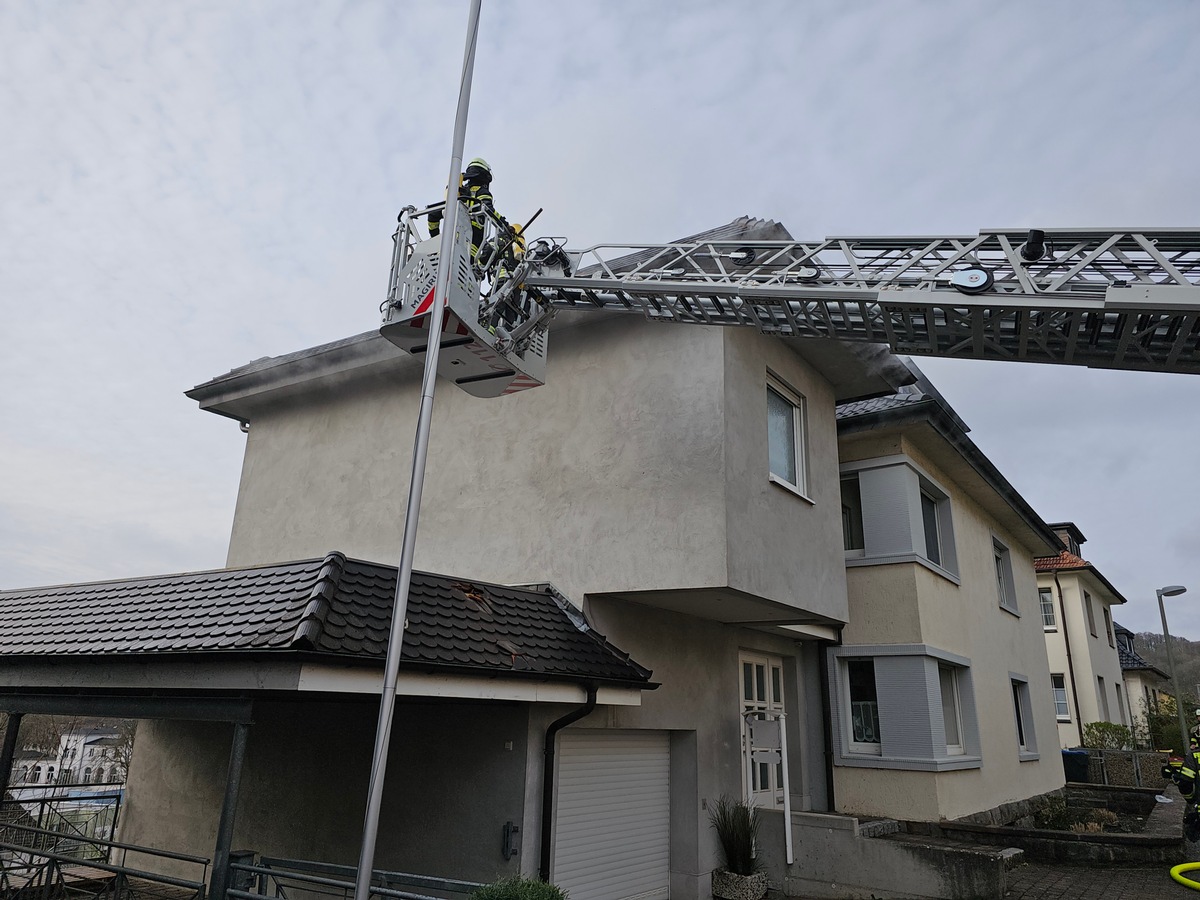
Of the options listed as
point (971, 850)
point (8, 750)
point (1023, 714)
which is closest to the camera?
point (8, 750)

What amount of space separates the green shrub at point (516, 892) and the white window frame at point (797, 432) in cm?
628

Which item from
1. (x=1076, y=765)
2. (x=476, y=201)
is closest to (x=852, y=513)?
(x=476, y=201)

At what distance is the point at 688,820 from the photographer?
33.1 feet

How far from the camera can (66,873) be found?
9.76 metres

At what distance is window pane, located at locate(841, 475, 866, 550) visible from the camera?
13422 mm

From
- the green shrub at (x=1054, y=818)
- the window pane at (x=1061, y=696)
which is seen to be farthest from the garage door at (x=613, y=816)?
the window pane at (x=1061, y=696)

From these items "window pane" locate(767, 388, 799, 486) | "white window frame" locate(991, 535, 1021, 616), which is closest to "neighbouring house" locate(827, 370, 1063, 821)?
"window pane" locate(767, 388, 799, 486)

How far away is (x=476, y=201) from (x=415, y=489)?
3.57 m

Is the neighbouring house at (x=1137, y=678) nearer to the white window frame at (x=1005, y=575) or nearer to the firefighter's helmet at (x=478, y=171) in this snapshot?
the white window frame at (x=1005, y=575)

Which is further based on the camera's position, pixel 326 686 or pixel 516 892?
pixel 326 686

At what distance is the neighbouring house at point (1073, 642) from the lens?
28.6m

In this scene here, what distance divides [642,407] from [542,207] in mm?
2631

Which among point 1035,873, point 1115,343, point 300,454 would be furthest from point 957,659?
point 300,454

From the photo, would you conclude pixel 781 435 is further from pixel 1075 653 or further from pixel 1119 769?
pixel 1075 653
